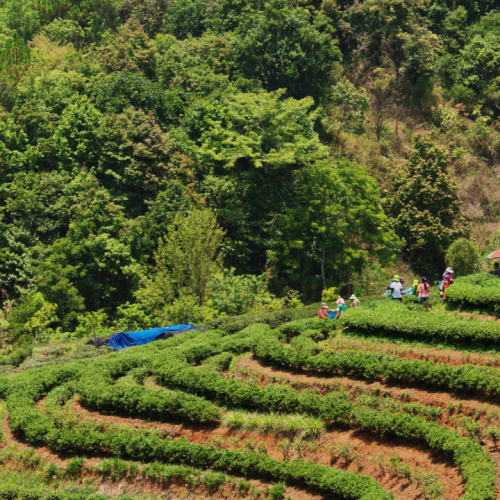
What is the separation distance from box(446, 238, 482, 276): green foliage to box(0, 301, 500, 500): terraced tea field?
14046 mm

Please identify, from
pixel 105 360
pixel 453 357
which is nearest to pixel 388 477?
pixel 453 357

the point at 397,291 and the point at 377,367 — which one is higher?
the point at 397,291

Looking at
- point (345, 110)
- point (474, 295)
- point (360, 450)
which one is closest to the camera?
point (360, 450)

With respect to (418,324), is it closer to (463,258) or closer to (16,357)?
(463,258)

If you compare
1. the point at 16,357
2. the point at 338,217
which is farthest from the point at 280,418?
the point at 338,217

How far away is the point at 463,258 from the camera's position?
3728 cm

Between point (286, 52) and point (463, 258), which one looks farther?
point (286, 52)

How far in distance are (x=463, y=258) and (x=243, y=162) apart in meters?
14.8

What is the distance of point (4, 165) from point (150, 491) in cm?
3071

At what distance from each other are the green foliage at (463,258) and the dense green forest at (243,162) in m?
0.20

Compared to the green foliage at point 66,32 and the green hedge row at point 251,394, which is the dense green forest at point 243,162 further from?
the green hedge row at point 251,394

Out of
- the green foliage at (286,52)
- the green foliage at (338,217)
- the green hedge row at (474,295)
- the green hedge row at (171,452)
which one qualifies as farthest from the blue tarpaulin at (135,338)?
the green foliage at (286,52)

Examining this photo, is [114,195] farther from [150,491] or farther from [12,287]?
[150,491]

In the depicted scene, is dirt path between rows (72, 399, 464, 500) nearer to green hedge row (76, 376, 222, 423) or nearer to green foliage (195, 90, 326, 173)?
green hedge row (76, 376, 222, 423)
